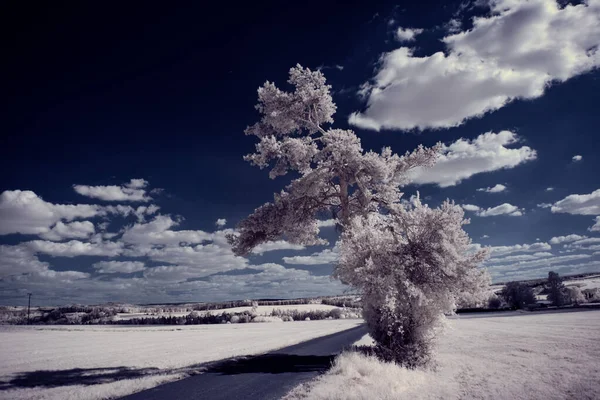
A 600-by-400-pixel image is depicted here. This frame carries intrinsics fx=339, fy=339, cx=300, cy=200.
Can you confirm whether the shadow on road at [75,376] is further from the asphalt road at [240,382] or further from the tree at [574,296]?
the tree at [574,296]

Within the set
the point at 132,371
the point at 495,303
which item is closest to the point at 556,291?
the point at 495,303

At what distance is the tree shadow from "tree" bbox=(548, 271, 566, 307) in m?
110

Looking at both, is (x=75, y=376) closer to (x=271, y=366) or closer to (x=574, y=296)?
(x=271, y=366)

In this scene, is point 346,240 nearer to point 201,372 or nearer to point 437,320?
point 437,320

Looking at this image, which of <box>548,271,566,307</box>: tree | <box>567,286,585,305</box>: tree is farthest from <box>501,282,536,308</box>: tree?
<box>567,286,585,305</box>: tree

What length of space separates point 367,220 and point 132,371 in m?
14.8

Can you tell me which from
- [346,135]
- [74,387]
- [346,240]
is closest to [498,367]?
[346,240]

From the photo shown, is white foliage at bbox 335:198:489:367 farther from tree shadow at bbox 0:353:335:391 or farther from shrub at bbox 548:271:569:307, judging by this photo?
shrub at bbox 548:271:569:307

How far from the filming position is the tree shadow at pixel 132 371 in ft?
50.9

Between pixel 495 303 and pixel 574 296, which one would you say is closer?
pixel 574 296

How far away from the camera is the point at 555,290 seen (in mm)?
100875

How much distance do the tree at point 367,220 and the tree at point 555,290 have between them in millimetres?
109722

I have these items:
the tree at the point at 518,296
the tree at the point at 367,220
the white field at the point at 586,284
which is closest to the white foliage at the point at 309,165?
the tree at the point at 367,220

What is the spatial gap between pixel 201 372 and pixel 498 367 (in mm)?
14811
